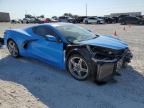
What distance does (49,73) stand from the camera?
19.1ft

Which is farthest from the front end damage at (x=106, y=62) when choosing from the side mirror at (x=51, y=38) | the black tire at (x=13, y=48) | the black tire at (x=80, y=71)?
the black tire at (x=13, y=48)

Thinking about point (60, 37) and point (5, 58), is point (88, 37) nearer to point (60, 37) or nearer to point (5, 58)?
point (60, 37)

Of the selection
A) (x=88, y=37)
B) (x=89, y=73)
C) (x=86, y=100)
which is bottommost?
(x=86, y=100)

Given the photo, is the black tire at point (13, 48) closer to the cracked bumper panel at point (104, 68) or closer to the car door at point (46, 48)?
the car door at point (46, 48)

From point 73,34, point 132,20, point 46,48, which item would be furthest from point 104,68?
point 132,20

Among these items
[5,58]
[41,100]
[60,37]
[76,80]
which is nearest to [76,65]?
[76,80]

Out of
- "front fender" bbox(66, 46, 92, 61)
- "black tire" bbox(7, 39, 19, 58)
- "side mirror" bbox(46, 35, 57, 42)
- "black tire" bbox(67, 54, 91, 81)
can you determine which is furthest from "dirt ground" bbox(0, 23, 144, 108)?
"black tire" bbox(7, 39, 19, 58)

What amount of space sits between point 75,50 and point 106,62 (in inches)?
33.4

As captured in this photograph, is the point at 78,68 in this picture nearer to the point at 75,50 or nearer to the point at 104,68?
the point at 75,50

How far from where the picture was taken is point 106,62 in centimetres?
475

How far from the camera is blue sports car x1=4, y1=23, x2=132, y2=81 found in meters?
4.89

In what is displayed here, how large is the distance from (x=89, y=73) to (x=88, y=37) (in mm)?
1378

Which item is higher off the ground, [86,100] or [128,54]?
[128,54]

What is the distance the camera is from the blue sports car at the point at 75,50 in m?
4.89
